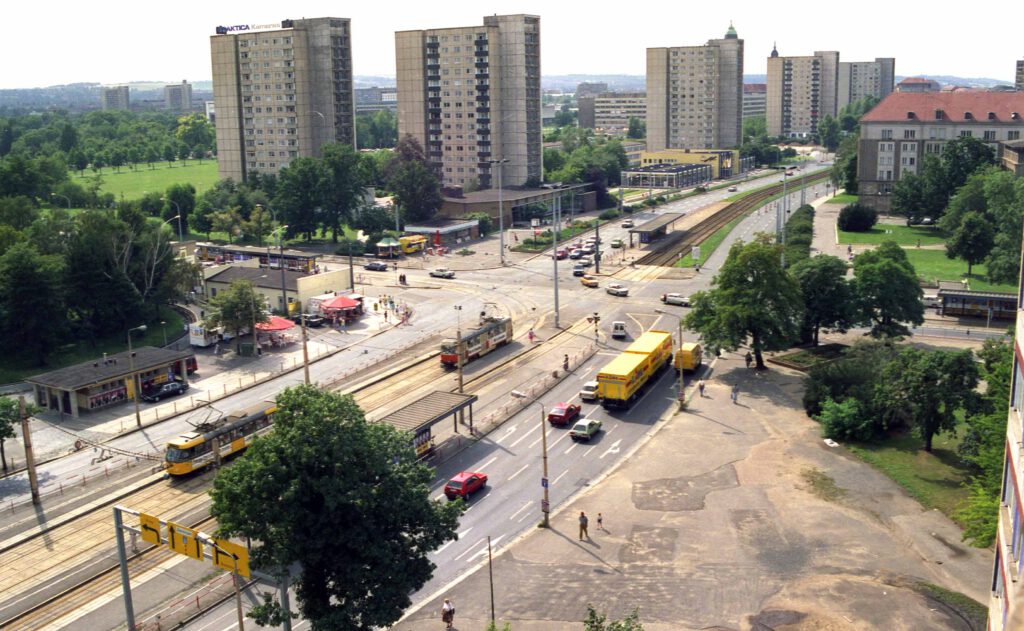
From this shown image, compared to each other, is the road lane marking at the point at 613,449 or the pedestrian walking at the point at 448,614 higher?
the road lane marking at the point at 613,449

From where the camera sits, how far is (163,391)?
220 ft

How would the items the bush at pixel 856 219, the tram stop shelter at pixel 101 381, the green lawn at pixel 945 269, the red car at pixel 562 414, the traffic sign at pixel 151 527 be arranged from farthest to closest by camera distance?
the bush at pixel 856 219 → the green lawn at pixel 945 269 → the tram stop shelter at pixel 101 381 → the red car at pixel 562 414 → the traffic sign at pixel 151 527

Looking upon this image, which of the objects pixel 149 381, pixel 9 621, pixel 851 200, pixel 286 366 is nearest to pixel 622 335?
pixel 286 366

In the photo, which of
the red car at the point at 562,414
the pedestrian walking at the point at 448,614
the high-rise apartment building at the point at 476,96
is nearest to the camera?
the pedestrian walking at the point at 448,614

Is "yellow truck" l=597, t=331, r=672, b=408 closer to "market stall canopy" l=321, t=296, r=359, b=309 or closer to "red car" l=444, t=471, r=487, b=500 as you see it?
"red car" l=444, t=471, r=487, b=500

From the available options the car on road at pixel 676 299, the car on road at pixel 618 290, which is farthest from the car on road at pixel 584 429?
the car on road at pixel 618 290

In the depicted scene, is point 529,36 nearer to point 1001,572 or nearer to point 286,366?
point 286,366

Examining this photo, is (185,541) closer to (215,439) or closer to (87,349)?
(215,439)

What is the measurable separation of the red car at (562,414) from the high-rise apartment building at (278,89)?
357 feet

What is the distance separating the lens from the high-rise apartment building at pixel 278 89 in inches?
6161

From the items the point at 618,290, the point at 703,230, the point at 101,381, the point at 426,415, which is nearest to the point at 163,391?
the point at 101,381

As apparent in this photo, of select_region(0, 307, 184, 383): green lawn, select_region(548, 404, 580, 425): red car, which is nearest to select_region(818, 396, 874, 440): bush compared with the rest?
select_region(548, 404, 580, 425): red car

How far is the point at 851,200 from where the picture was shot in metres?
153

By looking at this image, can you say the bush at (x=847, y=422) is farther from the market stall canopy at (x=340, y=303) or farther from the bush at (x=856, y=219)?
the bush at (x=856, y=219)
